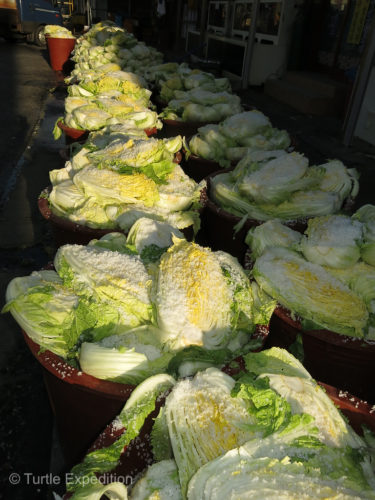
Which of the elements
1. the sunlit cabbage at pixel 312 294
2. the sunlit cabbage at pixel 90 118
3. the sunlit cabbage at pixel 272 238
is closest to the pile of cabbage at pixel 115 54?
the sunlit cabbage at pixel 90 118

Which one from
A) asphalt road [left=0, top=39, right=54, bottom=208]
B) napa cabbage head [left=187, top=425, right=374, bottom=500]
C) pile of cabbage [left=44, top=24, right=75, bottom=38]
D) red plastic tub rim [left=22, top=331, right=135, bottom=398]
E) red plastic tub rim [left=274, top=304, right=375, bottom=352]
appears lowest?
asphalt road [left=0, top=39, right=54, bottom=208]

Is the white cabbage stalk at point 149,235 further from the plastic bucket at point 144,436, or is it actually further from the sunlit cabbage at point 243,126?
the sunlit cabbage at point 243,126

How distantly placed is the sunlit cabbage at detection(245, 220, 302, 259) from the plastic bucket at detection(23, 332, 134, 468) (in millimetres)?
1507

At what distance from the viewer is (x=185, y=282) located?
6.59ft

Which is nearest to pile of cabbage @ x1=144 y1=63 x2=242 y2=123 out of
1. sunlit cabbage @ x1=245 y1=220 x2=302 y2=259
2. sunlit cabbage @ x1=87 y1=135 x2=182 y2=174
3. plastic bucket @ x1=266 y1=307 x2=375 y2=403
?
sunlit cabbage @ x1=87 y1=135 x2=182 y2=174

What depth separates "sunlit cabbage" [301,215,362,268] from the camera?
8.11 feet

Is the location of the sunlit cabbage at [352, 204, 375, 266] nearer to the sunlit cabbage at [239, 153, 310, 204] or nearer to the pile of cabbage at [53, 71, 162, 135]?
the sunlit cabbage at [239, 153, 310, 204]

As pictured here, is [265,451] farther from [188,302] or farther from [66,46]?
[66,46]

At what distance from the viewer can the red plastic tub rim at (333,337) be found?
7.20 feet

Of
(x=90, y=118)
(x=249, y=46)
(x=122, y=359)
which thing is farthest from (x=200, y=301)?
(x=249, y=46)

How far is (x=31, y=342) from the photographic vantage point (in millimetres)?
1979

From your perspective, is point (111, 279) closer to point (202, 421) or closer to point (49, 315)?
point (49, 315)

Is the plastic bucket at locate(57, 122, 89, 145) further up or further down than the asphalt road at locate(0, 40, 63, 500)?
further up

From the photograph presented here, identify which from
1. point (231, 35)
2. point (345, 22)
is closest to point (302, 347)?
point (345, 22)
